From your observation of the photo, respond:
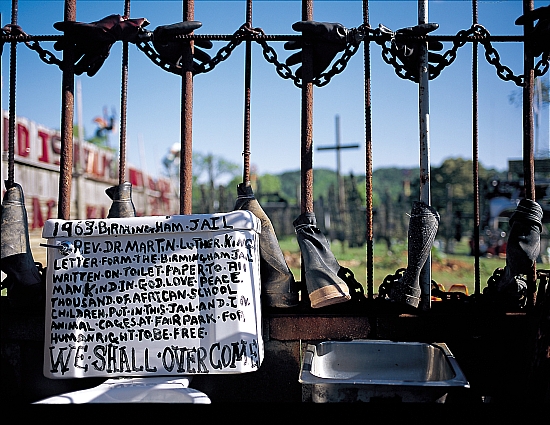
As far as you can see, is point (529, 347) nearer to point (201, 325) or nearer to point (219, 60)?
point (201, 325)

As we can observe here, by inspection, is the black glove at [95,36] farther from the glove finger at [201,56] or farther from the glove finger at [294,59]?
the glove finger at [294,59]

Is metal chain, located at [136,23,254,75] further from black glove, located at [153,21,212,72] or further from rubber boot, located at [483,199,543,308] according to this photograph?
rubber boot, located at [483,199,543,308]

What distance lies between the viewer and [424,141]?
2.98m

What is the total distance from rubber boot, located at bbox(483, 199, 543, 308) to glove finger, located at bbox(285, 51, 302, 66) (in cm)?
157

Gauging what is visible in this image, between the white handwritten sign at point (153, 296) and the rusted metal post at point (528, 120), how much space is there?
159cm

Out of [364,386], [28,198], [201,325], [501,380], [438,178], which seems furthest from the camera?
[438,178]

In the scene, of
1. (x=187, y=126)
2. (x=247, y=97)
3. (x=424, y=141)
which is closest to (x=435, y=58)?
(x=424, y=141)

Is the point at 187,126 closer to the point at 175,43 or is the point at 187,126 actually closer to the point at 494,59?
the point at 175,43

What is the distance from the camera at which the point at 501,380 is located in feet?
9.66

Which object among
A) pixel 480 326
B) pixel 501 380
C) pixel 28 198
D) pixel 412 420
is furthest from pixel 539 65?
pixel 28 198

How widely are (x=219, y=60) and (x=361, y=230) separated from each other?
1792cm

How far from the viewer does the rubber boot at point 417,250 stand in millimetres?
2840

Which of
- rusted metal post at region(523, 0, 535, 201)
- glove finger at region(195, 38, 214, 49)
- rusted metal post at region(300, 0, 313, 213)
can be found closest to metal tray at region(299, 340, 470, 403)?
rusted metal post at region(300, 0, 313, 213)

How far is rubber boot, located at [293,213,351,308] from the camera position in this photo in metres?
2.78
